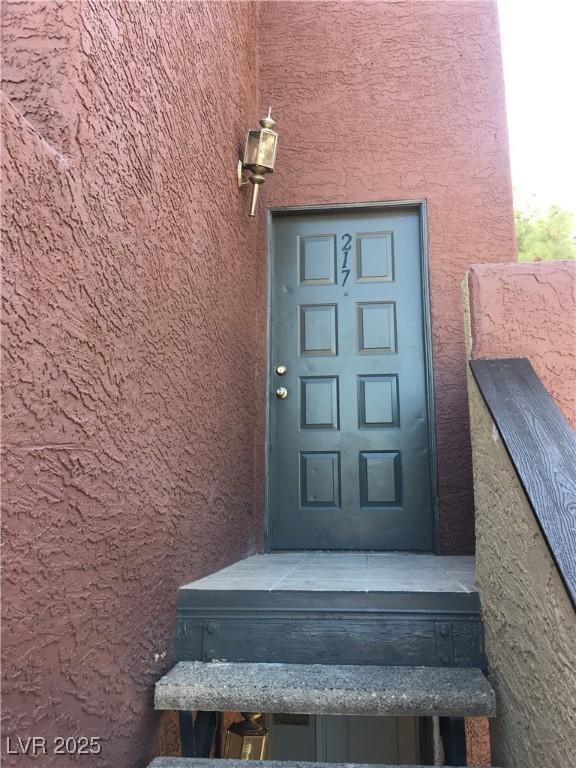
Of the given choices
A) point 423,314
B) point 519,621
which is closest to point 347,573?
point 519,621

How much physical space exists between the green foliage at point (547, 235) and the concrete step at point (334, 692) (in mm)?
5472

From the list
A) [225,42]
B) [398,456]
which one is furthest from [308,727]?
[225,42]

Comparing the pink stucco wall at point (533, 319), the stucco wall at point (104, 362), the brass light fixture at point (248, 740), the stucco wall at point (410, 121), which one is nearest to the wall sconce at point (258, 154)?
the stucco wall at point (410, 121)

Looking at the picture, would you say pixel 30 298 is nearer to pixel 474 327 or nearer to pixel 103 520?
pixel 103 520

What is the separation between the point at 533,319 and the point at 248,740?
1.77 meters

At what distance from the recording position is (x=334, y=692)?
1.65 metres

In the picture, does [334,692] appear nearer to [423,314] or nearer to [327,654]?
[327,654]

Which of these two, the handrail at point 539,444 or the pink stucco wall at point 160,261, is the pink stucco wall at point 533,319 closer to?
the handrail at point 539,444

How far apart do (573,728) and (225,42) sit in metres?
A: 3.06

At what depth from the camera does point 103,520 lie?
4.92 feet

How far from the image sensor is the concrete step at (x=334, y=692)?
64.0 inches

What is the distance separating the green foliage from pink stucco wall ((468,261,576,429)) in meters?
4.70

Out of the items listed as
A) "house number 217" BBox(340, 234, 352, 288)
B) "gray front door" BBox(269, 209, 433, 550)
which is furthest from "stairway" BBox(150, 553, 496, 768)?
"house number 217" BBox(340, 234, 352, 288)

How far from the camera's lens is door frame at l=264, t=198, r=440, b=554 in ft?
10.6
